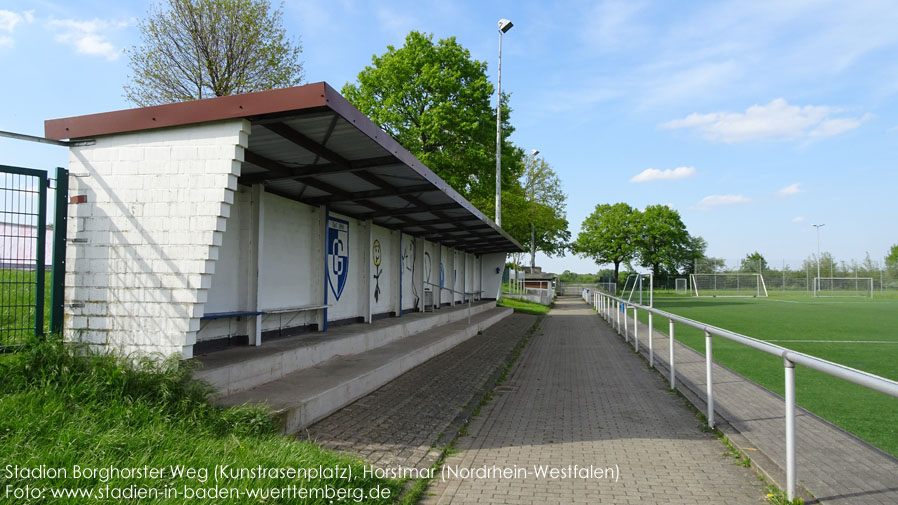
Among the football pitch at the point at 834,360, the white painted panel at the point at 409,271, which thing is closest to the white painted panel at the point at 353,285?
the white painted panel at the point at 409,271

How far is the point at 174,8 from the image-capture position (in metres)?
16.1

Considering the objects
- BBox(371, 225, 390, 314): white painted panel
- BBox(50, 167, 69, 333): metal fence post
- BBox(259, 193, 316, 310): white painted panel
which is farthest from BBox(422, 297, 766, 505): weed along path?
BBox(371, 225, 390, 314): white painted panel

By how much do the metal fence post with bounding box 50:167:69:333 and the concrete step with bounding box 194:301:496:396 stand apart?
1.41 meters

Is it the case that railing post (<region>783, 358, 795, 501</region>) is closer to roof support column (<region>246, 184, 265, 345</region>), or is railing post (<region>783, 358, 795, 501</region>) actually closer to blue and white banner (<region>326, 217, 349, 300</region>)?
roof support column (<region>246, 184, 265, 345</region>)

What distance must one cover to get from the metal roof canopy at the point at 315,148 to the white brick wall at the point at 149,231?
160 millimetres

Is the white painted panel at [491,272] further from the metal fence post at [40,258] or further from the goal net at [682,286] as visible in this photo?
the goal net at [682,286]

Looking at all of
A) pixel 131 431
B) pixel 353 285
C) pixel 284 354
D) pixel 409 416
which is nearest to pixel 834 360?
pixel 409 416

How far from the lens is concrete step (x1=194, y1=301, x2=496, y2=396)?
5590mm

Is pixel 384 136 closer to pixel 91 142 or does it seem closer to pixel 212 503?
pixel 91 142

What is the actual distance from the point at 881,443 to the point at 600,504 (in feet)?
10.5

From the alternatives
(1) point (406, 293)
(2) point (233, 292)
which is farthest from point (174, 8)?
(2) point (233, 292)

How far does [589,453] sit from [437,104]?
20790 mm

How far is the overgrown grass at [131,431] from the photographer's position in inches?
125

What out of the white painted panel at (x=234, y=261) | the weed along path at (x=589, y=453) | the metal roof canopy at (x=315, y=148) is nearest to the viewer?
the weed along path at (x=589, y=453)
